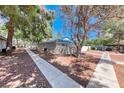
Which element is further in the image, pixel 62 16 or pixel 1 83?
pixel 62 16

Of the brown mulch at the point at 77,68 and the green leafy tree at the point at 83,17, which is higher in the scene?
the green leafy tree at the point at 83,17

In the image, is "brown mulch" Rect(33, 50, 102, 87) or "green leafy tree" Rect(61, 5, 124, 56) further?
"green leafy tree" Rect(61, 5, 124, 56)

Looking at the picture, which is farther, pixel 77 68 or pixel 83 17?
pixel 83 17

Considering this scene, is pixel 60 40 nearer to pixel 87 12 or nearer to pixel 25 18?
pixel 87 12

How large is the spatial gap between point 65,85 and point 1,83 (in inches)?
92.4

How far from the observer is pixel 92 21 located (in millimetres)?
12289

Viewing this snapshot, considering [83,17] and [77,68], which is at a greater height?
[83,17]

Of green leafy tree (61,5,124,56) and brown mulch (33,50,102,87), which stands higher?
green leafy tree (61,5,124,56)

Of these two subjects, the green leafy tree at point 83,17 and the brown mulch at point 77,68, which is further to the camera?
the green leafy tree at point 83,17
